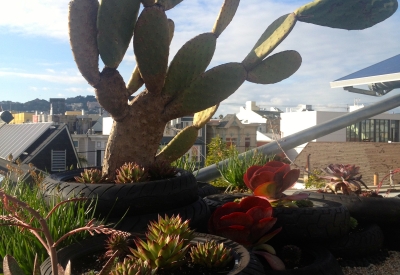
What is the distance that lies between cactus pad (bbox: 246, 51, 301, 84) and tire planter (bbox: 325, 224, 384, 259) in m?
1.56

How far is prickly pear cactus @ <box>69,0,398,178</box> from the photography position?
128 inches

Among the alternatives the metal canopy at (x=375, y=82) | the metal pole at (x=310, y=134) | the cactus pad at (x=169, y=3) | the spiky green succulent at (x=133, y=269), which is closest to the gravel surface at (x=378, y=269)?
the spiky green succulent at (x=133, y=269)

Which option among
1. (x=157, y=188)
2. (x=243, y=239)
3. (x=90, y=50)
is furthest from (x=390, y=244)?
(x=90, y=50)

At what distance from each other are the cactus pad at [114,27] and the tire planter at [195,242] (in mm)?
1543

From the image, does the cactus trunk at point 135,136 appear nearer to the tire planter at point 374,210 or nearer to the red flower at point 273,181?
the red flower at point 273,181

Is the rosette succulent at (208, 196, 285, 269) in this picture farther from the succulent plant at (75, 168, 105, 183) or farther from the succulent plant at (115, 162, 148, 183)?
the succulent plant at (75, 168, 105, 183)

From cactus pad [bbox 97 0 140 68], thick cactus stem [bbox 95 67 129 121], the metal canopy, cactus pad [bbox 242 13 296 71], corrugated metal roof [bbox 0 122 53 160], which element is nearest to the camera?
Result: cactus pad [bbox 97 0 140 68]

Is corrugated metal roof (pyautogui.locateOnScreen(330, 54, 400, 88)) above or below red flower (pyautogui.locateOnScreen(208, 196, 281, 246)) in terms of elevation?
above

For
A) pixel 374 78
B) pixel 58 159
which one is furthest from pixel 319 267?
pixel 374 78

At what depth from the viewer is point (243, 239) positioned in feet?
8.95

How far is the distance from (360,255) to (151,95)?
6.99 feet

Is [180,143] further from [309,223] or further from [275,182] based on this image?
[309,223]

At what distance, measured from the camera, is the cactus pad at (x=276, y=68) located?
393cm

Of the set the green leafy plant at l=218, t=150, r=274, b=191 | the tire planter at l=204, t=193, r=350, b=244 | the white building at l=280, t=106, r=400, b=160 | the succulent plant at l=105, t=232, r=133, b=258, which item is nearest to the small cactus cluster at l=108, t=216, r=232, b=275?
the succulent plant at l=105, t=232, r=133, b=258
